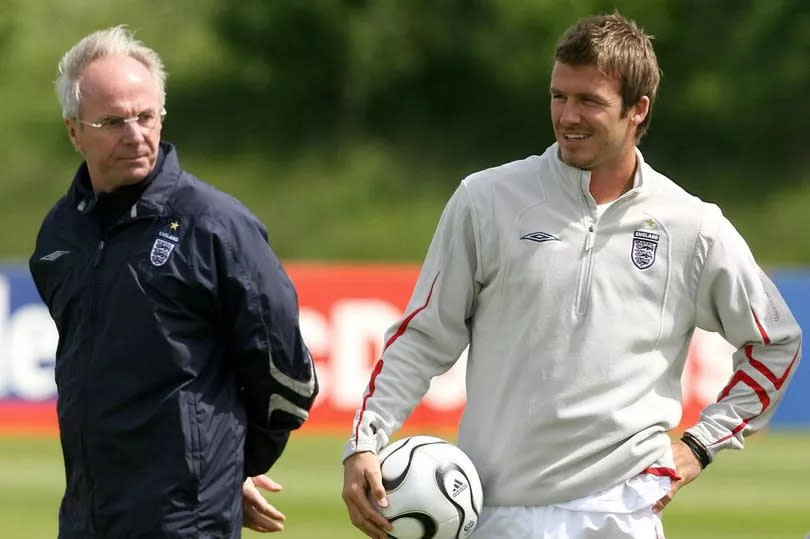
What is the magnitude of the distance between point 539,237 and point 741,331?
27.2 inches

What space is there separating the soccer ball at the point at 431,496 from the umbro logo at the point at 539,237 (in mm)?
669

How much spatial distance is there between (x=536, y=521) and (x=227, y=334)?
1.03m

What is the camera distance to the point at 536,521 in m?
4.66

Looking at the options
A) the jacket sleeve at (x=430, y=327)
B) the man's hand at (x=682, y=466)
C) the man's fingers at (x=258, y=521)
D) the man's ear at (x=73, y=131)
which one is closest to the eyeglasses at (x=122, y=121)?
the man's ear at (x=73, y=131)

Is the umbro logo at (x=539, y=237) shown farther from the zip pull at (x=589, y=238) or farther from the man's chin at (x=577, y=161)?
the man's chin at (x=577, y=161)

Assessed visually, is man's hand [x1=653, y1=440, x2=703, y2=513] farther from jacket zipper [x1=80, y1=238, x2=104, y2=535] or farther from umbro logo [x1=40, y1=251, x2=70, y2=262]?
umbro logo [x1=40, y1=251, x2=70, y2=262]

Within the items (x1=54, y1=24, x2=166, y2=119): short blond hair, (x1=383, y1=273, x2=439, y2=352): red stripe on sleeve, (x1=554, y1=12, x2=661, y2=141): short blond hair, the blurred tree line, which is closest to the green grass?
(x1=383, y1=273, x2=439, y2=352): red stripe on sleeve

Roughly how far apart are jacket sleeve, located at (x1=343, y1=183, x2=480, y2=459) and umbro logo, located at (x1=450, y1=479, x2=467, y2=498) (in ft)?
0.80

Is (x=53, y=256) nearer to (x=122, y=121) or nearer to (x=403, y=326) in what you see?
(x=122, y=121)

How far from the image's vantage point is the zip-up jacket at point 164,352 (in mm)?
4480

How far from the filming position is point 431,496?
182 inches

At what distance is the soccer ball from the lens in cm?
463

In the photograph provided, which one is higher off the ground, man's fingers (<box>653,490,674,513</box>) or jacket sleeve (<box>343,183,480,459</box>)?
jacket sleeve (<box>343,183,480,459</box>)

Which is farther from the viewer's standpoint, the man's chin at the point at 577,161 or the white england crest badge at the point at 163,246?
the man's chin at the point at 577,161
